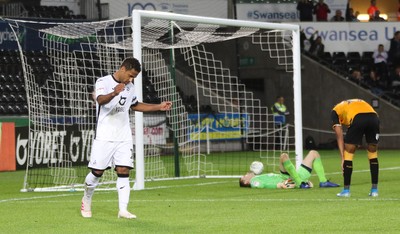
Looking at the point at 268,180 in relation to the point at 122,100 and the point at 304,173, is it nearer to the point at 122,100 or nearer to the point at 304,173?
the point at 304,173

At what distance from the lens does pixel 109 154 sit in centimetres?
1323

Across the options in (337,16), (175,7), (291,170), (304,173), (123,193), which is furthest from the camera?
(337,16)

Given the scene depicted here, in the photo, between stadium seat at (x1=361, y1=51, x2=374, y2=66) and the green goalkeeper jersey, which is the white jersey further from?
stadium seat at (x1=361, y1=51, x2=374, y2=66)

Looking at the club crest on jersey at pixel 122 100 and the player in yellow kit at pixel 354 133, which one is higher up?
the club crest on jersey at pixel 122 100

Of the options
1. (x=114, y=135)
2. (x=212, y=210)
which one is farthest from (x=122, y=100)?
(x=212, y=210)

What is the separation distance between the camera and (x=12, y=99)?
29.3m

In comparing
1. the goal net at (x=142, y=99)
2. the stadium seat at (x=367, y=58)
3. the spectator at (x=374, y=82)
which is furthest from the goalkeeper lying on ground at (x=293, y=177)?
the stadium seat at (x=367, y=58)

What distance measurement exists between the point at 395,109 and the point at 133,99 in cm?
2401

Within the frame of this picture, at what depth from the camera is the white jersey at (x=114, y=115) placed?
Answer: 13.2m

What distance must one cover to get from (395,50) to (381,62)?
75cm

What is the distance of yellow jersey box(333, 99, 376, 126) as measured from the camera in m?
16.1

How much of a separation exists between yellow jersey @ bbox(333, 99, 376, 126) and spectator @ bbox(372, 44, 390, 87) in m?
21.4

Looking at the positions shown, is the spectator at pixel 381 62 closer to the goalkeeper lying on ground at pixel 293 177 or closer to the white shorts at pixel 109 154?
the goalkeeper lying on ground at pixel 293 177

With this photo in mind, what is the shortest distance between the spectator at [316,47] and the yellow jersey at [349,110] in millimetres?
20743
